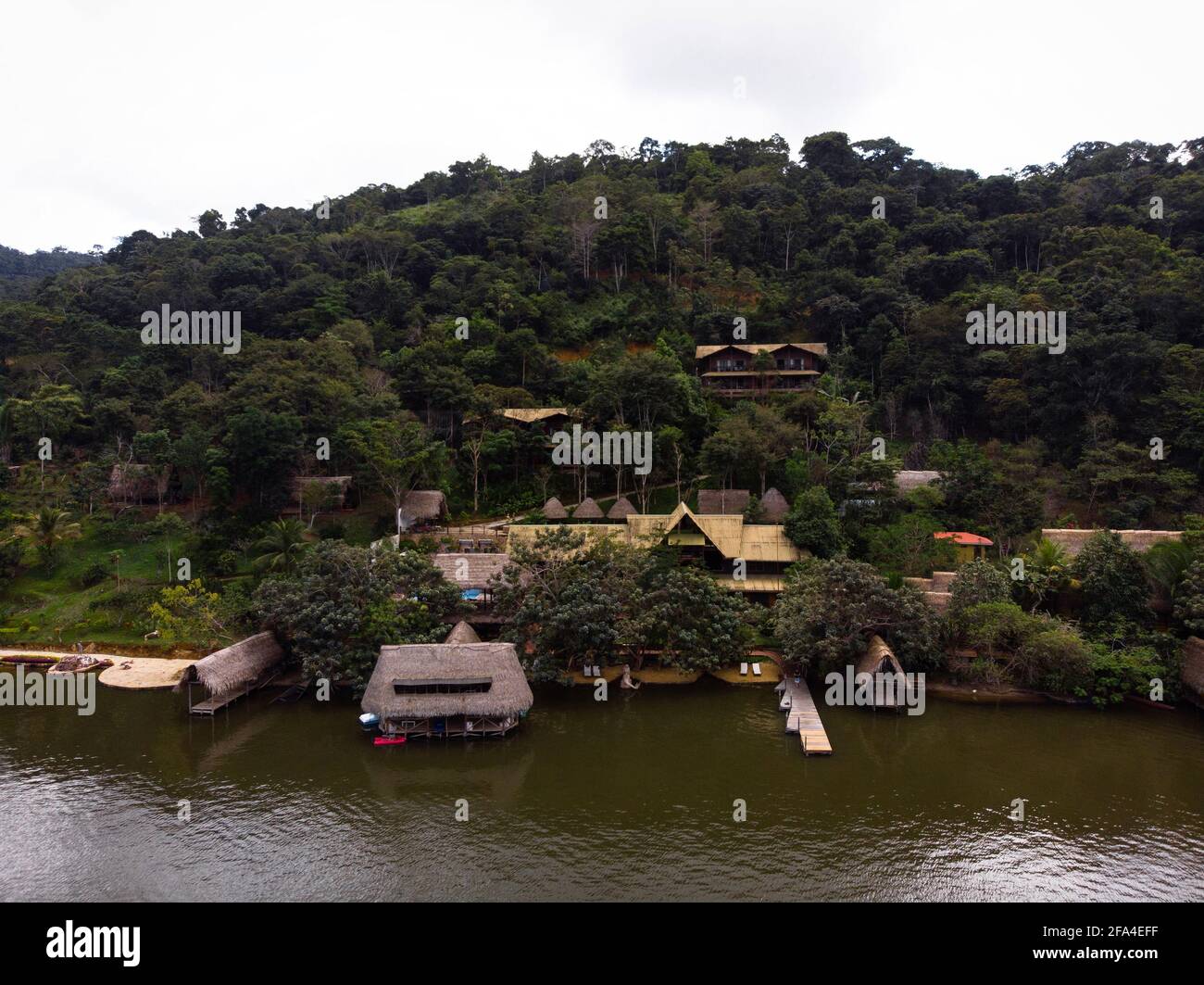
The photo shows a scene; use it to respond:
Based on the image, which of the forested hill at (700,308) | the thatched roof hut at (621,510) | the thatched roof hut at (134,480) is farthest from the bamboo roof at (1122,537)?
the thatched roof hut at (134,480)

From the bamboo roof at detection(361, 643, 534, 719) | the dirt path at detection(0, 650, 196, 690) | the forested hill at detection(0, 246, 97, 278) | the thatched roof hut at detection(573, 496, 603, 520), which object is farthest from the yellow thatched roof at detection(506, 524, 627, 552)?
the forested hill at detection(0, 246, 97, 278)

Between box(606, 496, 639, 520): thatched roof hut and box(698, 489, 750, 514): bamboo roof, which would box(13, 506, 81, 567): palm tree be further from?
box(698, 489, 750, 514): bamboo roof

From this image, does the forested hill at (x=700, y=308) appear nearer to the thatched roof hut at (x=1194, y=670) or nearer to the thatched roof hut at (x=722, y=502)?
the thatched roof hut at (x=722, y=502)

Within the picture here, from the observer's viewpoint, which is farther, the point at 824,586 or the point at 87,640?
the point at 87,640

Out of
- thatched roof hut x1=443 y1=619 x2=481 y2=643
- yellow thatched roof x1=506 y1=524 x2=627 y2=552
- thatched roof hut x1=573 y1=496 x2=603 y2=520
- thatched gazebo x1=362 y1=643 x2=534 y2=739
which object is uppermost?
thatched roof hut x1=573 y1=496 x2=603 y2=520

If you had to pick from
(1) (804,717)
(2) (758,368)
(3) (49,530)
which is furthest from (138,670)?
(2) (758,368)

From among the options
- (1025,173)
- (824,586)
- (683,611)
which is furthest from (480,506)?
(1025,173)

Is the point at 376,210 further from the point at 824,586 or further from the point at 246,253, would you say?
the point at 824,586
